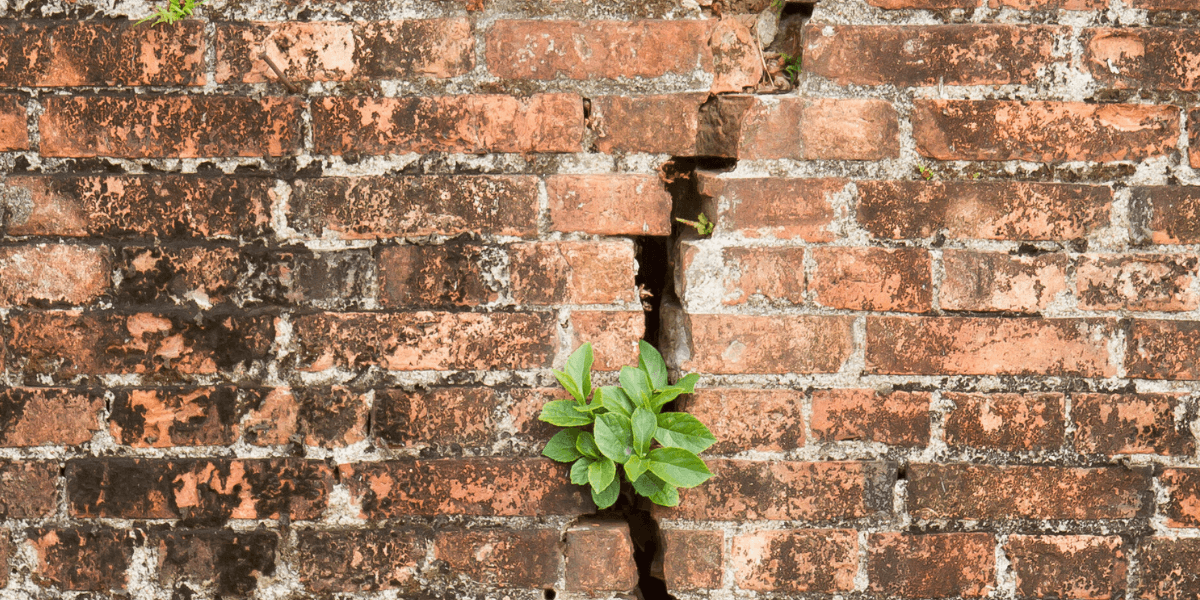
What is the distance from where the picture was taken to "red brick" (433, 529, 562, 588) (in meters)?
0.99

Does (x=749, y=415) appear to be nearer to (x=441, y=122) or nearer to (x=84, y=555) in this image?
(x=441, y=122)

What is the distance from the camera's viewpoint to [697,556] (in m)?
0.99

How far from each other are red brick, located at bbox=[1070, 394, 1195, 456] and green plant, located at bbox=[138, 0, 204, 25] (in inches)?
55.8

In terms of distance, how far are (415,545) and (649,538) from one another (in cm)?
37

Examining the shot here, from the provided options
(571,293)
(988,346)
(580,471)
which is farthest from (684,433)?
(988,346)

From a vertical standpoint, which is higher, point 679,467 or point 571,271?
point 571,271

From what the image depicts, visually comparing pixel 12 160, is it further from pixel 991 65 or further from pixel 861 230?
pixel 991 65

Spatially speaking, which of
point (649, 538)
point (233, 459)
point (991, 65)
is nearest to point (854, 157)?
point (991, 65)

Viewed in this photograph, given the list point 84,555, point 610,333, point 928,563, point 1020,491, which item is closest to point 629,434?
point 610,333

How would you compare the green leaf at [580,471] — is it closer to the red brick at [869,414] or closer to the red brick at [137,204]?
the red brick at [869,414]

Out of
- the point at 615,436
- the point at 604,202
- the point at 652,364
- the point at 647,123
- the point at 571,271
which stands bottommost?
the point at 615,436

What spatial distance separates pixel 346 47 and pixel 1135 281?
121 cm

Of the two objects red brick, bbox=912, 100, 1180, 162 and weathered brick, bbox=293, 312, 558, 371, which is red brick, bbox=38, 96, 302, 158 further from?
red brick, bbox=912, 100, 1180, 162

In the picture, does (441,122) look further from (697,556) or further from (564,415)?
(697,556)
